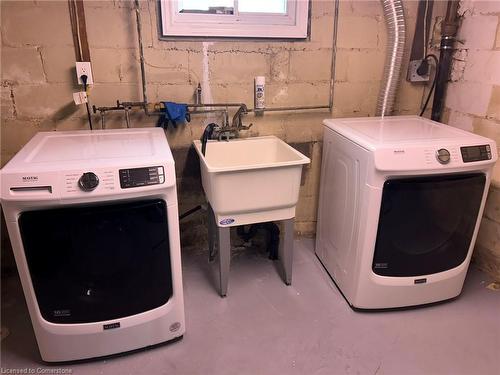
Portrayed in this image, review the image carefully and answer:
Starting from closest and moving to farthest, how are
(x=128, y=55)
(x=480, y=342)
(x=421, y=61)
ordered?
(x=480, y=342) < (x=128, y=55) < (x=421, y=61)

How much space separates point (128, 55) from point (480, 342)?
2.22m

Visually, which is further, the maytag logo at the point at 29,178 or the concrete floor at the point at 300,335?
the concrete floor at the point at 300,335

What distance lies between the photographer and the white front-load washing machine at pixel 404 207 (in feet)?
5.18

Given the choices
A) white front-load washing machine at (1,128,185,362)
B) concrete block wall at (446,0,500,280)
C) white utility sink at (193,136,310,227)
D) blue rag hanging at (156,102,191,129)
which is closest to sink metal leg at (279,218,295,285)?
white utility sink at (193,136,310,227)

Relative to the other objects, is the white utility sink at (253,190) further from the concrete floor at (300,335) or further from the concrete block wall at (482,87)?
the concrete block wall at (482,87)

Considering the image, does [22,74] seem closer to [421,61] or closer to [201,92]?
[201,92]

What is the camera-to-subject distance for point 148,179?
4.33 ft

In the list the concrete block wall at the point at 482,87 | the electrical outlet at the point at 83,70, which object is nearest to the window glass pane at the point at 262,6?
the electrical outlet at the point at 83,70

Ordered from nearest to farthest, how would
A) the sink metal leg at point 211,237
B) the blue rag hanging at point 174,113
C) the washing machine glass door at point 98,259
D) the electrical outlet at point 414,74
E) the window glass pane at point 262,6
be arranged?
the washing machine glass door at point 98,259
the blue rag hanging at point 174,113
the window glass pane at point 262,6
the sink metal leg at point 211,237
the electrical outlet at point 414,74

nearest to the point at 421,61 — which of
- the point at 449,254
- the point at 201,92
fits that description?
the point at 449,254

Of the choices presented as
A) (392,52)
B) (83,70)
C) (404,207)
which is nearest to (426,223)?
(404,207)

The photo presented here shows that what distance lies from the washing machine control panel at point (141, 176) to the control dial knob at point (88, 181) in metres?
0.09

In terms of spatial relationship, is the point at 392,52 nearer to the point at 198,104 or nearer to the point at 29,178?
the point at 198,104

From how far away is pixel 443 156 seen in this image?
1.56 meters
